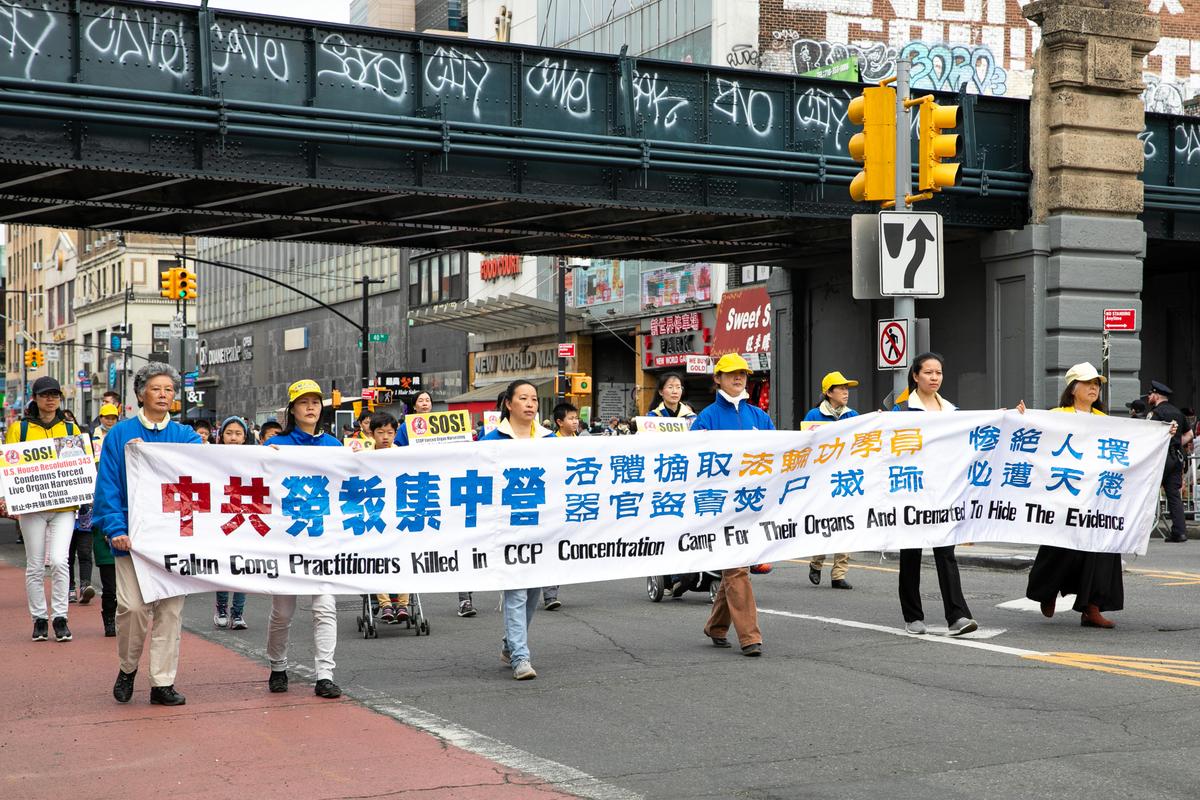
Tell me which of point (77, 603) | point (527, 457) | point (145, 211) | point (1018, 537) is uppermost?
point (145, 211)

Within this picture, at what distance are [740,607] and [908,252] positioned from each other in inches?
240

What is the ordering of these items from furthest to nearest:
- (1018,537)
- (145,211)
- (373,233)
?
(373,233)
(145,211)
(1018,537)

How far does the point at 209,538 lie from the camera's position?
29.3ft

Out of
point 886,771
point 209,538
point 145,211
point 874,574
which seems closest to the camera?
point 886,771

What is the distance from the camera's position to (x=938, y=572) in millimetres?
10594

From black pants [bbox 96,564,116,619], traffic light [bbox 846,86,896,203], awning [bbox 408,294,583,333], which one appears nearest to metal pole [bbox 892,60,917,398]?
traffic light [bbox 846,86,896,203]

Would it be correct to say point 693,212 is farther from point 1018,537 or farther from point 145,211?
point 1018,537

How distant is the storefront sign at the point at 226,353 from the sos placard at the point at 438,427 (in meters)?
71.6

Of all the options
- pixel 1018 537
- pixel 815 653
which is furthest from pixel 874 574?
pixel 815 653

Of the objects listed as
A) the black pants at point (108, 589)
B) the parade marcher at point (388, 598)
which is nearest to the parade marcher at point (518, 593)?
the parade marcher at point (388, 598)

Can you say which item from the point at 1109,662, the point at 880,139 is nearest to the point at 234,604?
the point at 1109,662

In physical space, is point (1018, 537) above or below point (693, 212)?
below

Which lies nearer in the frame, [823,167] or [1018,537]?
[1018,537]

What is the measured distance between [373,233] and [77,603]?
1260 cm
